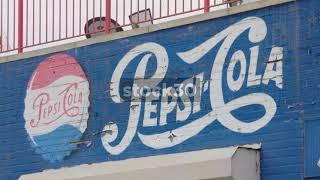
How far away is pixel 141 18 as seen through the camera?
1099cm

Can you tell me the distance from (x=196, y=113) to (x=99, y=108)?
1.64 m

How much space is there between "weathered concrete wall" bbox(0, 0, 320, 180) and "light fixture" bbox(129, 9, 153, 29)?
0.17 meters

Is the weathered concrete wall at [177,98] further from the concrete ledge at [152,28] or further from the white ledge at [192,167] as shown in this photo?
the white ledge at [192,167]

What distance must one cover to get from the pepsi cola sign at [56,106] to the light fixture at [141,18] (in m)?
1.05

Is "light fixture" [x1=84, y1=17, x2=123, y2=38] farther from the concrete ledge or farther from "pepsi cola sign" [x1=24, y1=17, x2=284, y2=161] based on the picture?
"pepsi cola sign" [x1=24, y1=17, x2=284, y2=161]

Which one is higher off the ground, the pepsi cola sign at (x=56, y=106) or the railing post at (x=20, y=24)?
the railing post at (x=20, y=24)

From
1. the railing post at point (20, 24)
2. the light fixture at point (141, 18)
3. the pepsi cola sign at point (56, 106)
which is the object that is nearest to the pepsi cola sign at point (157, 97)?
the pepsi cola sign at point (56, 106)

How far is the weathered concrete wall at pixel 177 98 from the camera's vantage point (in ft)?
30.4

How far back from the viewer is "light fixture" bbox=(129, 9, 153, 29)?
10.9m

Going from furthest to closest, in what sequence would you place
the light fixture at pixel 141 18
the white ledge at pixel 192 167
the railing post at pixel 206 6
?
the light fixture at pixel 141 18 → the railing post at pixel 206 6 → the white ledge at pixel 192 167

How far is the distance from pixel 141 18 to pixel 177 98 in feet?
4.50

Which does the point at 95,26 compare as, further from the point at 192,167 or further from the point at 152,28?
the point at 192,167

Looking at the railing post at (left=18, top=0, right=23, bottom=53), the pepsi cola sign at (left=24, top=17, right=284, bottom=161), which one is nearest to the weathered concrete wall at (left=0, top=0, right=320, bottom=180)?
the pepsi cola sign at (left=24, top=17, right=284, bottom=161)

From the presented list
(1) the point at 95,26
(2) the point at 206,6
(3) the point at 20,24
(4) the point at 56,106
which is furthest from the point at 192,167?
(3) the point at 20,24
